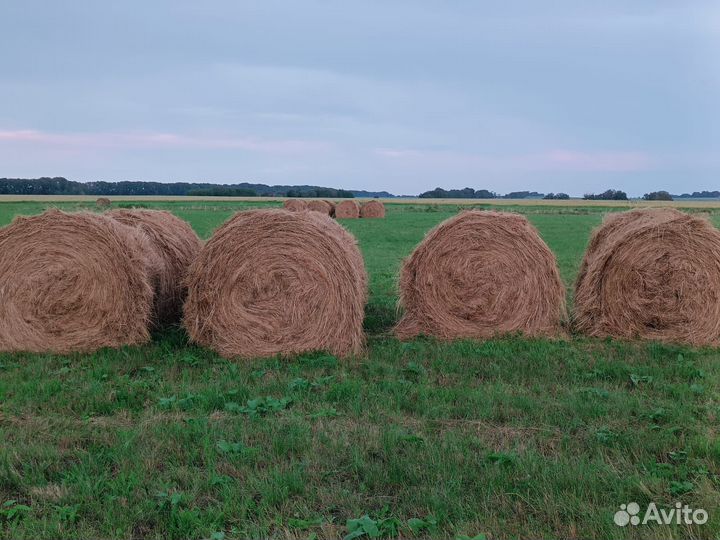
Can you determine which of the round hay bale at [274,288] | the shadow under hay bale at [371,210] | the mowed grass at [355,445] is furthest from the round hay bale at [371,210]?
the mowed grass at [355,445]

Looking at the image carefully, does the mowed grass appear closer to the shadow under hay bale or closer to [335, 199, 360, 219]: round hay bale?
[335, 199, 360, 219]: round hay bale

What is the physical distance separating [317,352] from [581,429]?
3.51m

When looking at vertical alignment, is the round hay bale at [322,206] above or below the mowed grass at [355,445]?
above

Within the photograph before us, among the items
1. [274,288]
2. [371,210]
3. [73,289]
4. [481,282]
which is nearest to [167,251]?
[73,289]

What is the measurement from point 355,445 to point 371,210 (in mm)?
35954

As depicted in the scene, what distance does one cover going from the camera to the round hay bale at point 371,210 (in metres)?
40.4

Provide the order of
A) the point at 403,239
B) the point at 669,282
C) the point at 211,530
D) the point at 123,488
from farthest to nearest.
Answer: the point at 403,239 < the point at 669,282 < the point at 123,488 < the point at 211,530

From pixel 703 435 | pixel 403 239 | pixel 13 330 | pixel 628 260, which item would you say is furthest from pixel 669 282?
pixel 403 239

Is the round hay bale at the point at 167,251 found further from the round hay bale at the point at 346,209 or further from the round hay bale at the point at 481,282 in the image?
the round hay bale at the point at 346,209

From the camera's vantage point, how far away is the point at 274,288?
8234 mm

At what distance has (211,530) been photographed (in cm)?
379

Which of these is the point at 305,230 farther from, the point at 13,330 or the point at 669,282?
the point at 669,282

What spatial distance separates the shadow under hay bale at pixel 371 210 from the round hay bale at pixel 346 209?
0.99m

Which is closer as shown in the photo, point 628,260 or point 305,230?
point 305,230
